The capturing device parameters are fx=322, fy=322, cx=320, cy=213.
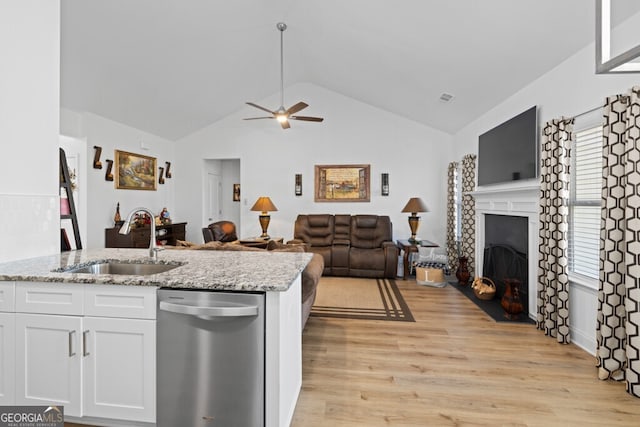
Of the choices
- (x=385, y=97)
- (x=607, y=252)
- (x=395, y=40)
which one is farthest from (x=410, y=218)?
(x=607, y=252)

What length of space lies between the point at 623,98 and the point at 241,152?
600 cm

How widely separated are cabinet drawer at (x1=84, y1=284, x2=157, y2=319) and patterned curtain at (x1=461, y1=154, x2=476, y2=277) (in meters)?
4.70

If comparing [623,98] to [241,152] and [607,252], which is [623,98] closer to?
[607,252]

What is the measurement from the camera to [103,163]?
4.91 metres

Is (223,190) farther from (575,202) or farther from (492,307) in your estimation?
(575,202)

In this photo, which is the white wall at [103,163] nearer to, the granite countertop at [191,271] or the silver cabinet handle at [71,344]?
the granite countertop at [191,271]

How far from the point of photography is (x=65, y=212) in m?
3.08

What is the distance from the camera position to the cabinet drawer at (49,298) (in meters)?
1.65

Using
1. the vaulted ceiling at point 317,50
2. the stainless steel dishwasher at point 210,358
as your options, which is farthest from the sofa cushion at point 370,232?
the stainless steel dishwasher at point 210,358

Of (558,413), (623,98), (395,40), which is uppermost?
(395,40)

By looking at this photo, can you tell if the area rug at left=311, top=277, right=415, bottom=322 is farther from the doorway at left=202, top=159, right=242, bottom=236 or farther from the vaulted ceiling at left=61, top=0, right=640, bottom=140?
the doorway at left=202, top=159, right=242, bottom=236

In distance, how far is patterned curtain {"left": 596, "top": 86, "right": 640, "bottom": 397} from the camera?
81.9 inches

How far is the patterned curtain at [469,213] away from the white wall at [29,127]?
512cm

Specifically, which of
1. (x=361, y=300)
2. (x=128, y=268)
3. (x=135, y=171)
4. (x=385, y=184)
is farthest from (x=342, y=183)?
(x=128, y=268)
